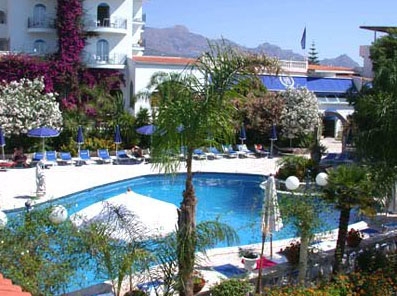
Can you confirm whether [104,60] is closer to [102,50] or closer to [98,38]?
[102,50]

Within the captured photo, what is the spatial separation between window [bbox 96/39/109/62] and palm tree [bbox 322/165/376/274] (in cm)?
3244

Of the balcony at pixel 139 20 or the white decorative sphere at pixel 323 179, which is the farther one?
the balcony at pixel 139 20

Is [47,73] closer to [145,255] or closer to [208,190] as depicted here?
[208,190]

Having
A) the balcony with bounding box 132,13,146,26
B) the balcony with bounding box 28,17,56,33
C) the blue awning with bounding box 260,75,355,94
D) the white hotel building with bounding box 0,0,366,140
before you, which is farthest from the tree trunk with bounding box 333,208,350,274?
the balcony with bounding box 132,13,146,26

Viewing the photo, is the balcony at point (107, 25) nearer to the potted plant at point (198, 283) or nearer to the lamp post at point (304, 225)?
the potted plant at point (198, 283)

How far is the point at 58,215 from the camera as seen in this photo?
414 inches

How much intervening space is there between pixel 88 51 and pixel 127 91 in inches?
163

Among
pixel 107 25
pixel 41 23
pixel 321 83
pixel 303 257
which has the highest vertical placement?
pixel 107 25

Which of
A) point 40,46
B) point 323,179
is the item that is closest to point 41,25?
point 40,46

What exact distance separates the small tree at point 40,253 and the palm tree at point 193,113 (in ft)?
6.29

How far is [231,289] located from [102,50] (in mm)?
34739

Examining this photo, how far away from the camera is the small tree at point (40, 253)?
28.9ft

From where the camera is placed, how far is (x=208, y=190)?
27.7 m

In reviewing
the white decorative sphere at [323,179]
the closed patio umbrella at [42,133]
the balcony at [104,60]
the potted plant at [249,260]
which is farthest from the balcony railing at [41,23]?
the white decorative sphere at [323,179]
